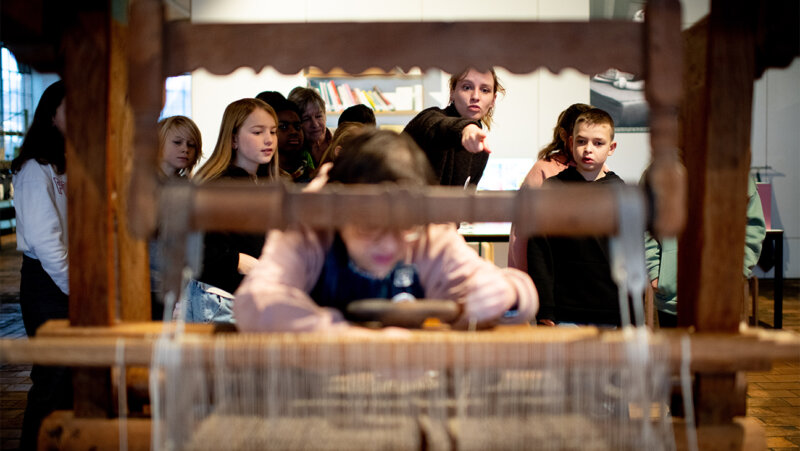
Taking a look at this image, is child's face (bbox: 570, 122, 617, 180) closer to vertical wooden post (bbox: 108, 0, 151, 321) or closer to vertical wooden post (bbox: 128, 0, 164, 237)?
vertical wooden post (bbox: 108, 0, 151, 321)

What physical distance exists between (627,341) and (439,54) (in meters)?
0.52

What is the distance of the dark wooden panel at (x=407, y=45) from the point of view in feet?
3.56

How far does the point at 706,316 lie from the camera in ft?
3.94

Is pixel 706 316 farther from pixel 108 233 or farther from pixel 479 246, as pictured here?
pixel 479 246

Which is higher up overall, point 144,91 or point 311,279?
point 144,91

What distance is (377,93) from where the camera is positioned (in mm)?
5777

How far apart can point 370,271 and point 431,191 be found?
0.28 m

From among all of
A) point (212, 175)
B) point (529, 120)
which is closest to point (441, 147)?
point (212, 175)

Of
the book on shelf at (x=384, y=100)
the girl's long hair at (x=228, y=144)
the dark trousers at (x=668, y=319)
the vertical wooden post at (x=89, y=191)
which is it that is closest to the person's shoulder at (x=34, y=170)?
the girl's long hair at (x=228, y=144)

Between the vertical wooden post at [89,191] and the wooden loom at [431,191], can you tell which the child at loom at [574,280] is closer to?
the wooden loom at [431,191]

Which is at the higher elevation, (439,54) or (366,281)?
(439,54)

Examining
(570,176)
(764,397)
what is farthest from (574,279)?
(764,397)

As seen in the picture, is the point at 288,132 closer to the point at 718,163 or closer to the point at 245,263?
the point at 245,263

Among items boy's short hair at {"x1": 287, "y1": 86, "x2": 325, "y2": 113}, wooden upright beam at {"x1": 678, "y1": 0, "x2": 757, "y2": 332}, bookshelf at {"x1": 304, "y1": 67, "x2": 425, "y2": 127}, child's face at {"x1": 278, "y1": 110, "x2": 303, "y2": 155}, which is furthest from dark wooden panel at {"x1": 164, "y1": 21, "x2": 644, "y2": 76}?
bookshelf at {"x1": 304, "y1": 67, "x2": 425, "y2": 127}
